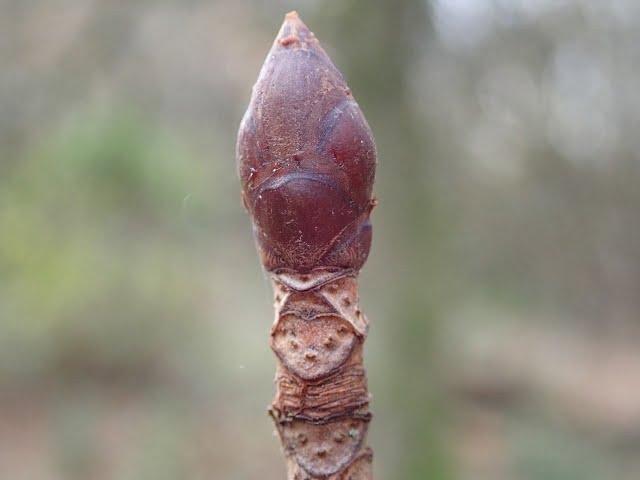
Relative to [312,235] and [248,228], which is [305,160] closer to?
[312,235]

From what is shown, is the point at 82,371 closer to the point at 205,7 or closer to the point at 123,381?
the point at 123,381

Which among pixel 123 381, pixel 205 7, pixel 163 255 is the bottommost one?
pixel 123 381

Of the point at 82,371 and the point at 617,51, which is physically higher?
the point at 617,51

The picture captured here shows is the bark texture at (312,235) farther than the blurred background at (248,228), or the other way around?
the blurred background at (248,228)

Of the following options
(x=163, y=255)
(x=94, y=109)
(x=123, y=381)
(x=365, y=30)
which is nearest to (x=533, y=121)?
(x=365, y=30)

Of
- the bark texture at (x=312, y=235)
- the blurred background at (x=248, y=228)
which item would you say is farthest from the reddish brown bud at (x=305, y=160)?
the blurred background at (x=248, y=228)

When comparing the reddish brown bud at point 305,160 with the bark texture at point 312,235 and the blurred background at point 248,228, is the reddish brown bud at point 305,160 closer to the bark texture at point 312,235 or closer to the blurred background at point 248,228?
the bark texture at point 312,235

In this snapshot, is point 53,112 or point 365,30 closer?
point 53,112
